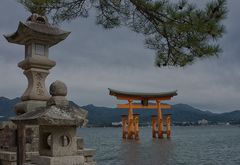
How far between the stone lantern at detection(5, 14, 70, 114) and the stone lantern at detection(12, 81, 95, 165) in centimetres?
171

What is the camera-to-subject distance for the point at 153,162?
18.2 meters

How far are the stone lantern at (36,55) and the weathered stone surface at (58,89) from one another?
6.23 feet

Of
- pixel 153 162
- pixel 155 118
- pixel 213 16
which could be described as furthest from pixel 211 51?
pixel 155 118

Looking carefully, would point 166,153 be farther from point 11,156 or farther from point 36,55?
point 11,156

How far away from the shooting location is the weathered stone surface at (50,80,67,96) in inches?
219

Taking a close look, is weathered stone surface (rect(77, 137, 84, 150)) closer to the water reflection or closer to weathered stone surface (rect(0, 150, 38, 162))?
weathered stone surface (rect(0, 150, 38, 162))

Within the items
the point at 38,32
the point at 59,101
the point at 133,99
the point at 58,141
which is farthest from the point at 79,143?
the point at 133,99

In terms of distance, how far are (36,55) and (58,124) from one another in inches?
109

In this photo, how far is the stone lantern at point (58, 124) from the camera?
5309 millimetres

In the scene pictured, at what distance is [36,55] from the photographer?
24.9 feet

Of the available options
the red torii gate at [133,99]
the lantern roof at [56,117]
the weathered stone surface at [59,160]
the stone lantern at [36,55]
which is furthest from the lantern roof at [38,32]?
the red torii gate at [133,99]

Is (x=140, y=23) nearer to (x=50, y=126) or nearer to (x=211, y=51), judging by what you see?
(x=211, y=51)

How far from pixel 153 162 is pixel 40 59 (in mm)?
12230

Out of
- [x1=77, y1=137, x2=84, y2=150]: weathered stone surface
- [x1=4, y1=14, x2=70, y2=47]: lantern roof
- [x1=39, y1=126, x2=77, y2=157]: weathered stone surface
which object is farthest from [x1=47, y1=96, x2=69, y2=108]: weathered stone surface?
[x1=4, y1=14, x2=70, y2=47]: lantern roof
